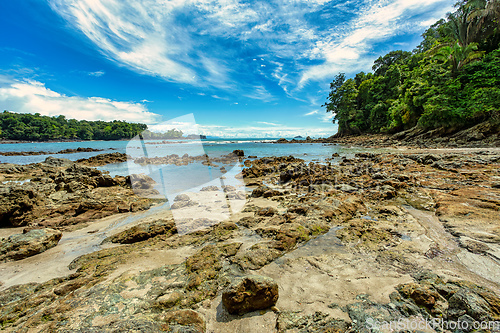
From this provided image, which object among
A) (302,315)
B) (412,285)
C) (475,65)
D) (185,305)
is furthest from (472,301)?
(475,65)

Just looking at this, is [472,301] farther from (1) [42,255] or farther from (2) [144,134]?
(1) [42,255]

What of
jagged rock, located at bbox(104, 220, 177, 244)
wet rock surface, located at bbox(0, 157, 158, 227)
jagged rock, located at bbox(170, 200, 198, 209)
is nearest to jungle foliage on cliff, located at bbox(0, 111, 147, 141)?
wet rock surface, located at bbox(0, 157, 158, 227)

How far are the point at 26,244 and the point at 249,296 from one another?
491 cm

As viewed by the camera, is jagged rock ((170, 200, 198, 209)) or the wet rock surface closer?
the wet rock surface

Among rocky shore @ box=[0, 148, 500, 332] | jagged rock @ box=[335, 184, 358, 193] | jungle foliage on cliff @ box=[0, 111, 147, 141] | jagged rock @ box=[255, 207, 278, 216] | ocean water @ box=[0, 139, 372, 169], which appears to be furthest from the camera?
jungle foliage on cliff @ box=[0, 111, 147, 141]

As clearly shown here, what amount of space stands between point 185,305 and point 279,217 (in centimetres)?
330

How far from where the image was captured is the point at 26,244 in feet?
12.6

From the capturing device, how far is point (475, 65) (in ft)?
67.1

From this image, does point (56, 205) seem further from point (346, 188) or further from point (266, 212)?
point (346, 188)

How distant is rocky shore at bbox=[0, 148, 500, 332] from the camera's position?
81.7 inches

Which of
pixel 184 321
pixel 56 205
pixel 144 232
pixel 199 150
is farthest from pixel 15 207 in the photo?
pixel 199 150

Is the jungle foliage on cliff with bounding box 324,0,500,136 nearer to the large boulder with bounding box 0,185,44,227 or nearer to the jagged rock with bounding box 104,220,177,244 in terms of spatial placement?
the jagged rock with bounding box 104,220,177,244

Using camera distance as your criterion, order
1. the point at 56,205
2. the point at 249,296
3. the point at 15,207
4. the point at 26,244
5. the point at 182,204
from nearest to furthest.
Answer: the point at 249,296 → the point at 26,244 → the point at 15,207 → the point at 56,205 → the point at 182,204

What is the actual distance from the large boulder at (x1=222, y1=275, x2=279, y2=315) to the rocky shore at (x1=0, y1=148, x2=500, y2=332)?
13 millimetres
